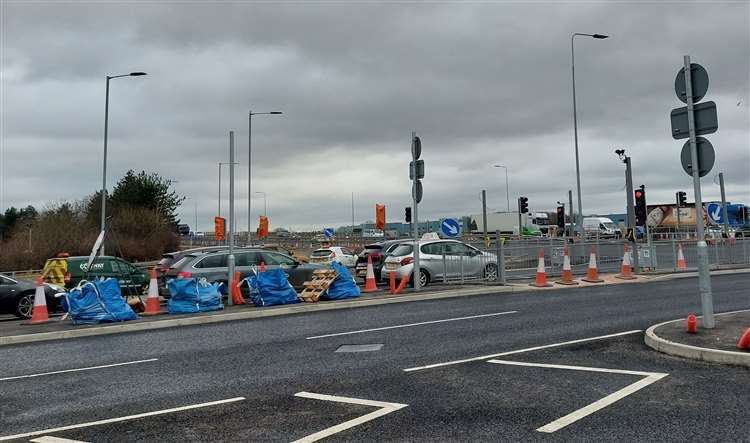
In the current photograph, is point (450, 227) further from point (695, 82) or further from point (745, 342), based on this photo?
point (745, 342)

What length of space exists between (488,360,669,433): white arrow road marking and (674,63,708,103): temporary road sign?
4692 millimetres

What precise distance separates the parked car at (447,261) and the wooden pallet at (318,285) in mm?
3184

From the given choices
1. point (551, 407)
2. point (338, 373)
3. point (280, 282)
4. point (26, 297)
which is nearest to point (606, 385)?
point (551, 407)

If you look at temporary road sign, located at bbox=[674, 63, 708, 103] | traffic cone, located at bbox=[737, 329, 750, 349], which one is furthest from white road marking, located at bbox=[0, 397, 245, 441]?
temporary road sign, located at bbox=[674, 63, 708, 103]

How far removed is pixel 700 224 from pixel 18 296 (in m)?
15.9

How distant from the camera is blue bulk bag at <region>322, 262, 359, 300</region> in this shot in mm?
16078

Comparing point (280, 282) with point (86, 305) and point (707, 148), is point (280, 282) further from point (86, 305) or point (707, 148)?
point (707, 148)

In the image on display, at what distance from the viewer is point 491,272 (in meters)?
19.5

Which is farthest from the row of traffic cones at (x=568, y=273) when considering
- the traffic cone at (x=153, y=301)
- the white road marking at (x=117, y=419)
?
the white road marking at (x=117, y=419)

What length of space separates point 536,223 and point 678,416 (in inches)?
2974

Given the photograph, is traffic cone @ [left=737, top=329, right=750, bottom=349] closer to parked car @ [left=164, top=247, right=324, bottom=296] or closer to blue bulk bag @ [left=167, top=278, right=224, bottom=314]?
blue bulk bag @ [left=167, top=278, right=224, bottom=314]

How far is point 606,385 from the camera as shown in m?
6.45

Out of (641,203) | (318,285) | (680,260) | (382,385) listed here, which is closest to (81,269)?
(318,285)

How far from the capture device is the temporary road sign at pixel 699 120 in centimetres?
907
